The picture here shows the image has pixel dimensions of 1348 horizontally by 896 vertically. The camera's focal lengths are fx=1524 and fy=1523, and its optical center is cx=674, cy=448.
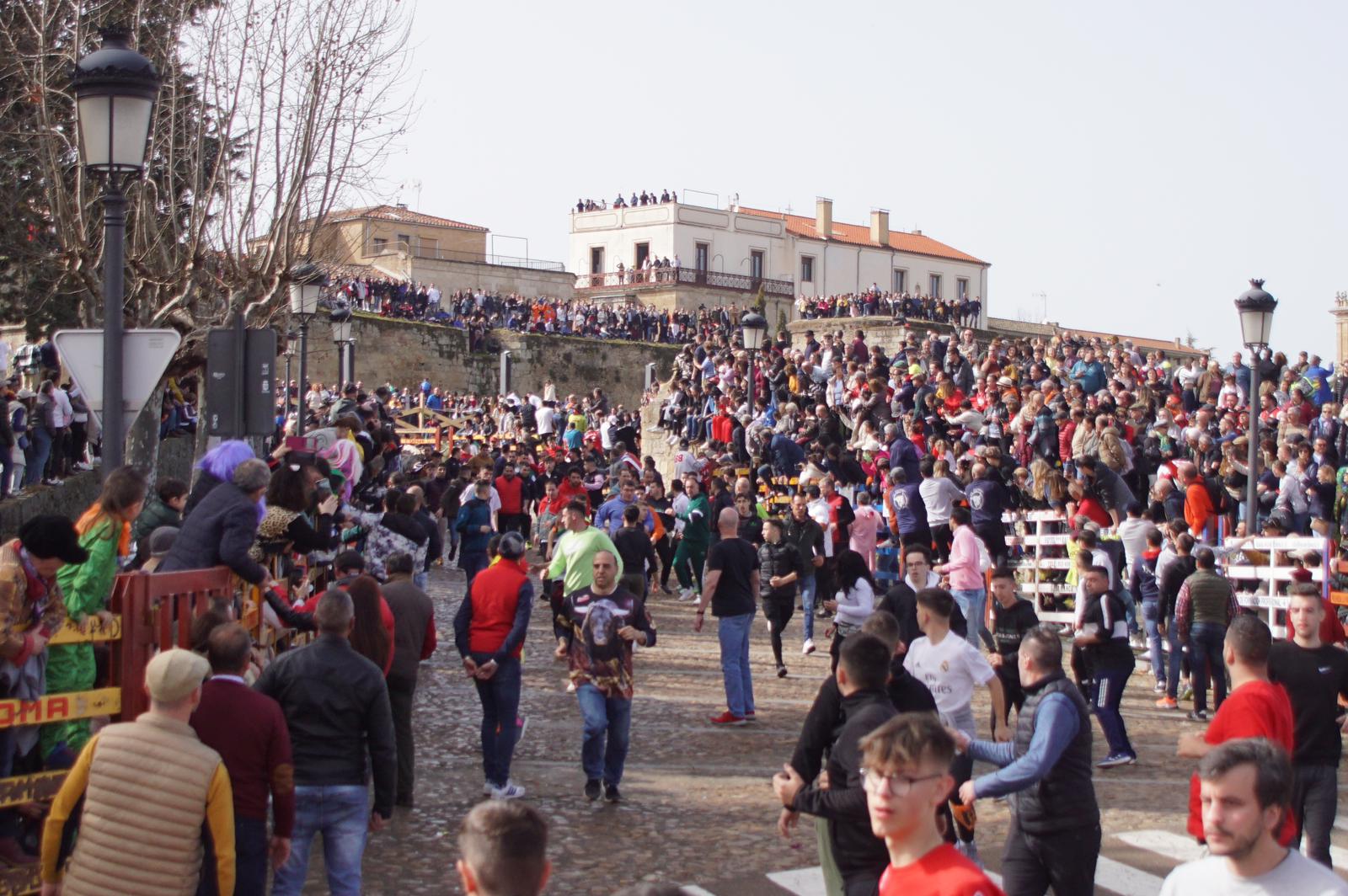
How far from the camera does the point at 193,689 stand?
5.25 metres

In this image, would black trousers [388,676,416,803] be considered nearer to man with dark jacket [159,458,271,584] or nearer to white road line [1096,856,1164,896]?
man with dark jacket [159,458,271,584]

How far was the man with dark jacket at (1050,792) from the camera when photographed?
19.2ft

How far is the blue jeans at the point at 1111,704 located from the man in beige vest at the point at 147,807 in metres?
7.14

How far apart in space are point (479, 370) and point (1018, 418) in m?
35.3

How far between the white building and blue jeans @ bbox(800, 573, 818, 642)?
54.7m

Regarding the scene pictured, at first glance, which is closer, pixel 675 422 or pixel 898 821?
pixel 898 821

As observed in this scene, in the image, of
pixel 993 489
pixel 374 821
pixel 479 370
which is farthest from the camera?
pixel 479 370

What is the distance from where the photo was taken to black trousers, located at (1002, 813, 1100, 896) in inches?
231

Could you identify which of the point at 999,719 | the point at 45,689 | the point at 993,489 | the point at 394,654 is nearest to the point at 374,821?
the point at 45,689

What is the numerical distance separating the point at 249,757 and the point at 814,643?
10753 millimetres

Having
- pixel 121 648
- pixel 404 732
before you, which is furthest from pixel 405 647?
pixel 121 648

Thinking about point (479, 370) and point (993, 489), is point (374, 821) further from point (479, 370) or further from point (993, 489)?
point (479, 370)

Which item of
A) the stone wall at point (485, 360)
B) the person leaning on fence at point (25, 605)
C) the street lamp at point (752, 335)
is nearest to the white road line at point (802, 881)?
the person leaning on fence at point (25, 605)

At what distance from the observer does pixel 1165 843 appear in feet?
28.2
